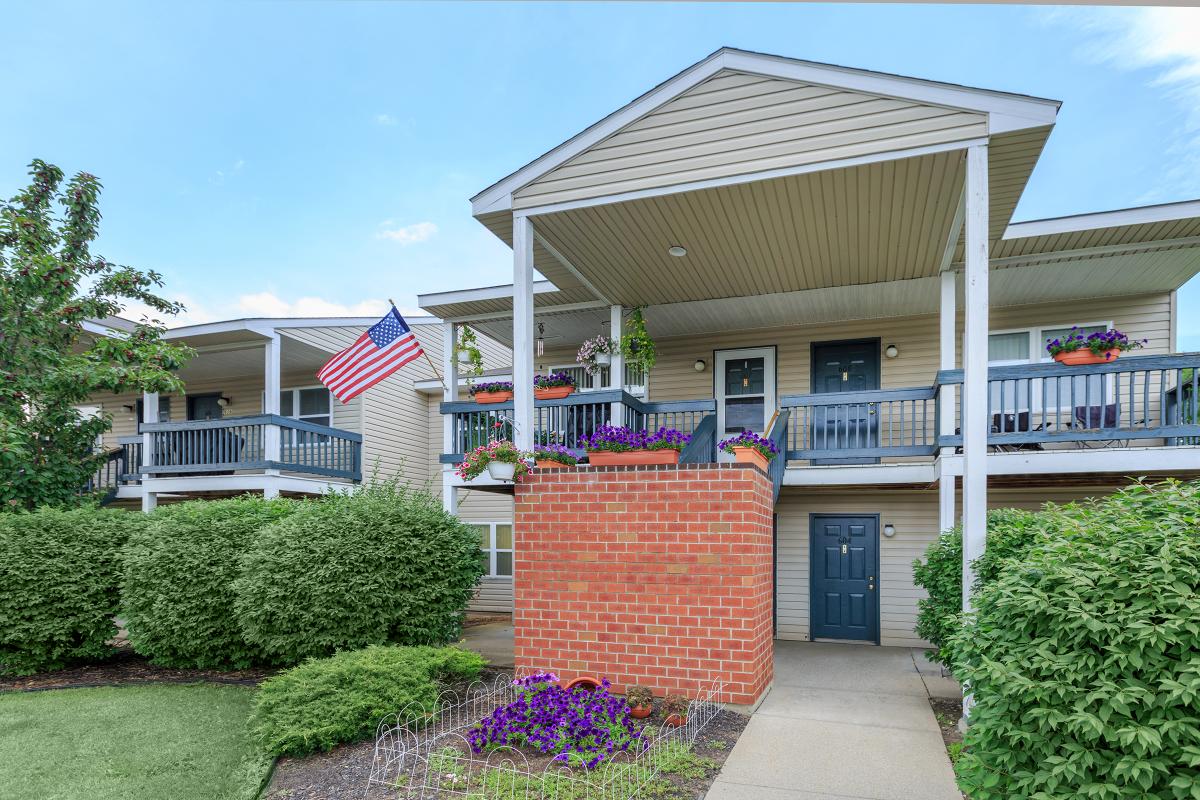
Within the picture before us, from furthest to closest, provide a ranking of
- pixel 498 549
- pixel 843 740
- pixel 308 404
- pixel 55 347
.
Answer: pixel 308 404, pixel 498 549, pixel 55 347, pixel 843 740

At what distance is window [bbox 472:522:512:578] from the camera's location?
13250mm

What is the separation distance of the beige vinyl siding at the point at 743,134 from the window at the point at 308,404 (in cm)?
884

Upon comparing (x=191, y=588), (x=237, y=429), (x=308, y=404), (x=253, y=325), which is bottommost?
(x=191, y=588)

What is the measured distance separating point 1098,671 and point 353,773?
4166 millimetres

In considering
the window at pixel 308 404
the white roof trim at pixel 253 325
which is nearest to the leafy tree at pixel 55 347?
the white roof trim at pixel 253 325

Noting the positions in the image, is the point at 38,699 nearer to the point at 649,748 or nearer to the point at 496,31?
the point at 649,748

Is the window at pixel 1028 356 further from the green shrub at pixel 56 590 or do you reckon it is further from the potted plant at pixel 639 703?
the green shrub at pixel 56 590

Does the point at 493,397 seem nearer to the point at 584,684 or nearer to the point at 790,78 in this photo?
the point at 584,684

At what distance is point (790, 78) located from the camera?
608cm

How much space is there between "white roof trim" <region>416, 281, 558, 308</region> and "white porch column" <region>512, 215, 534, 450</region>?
7.55 ft

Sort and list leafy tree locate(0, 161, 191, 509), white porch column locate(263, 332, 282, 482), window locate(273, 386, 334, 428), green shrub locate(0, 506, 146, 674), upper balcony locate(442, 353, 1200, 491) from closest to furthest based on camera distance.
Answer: upper balcony locate(442, 353, 1200, 491) → green shrub locate(0, 506, 146, 674) → leafy tree locate(0, 161, 191, 509) → white porch column locate(263, 332, 282, 482) → window locate(273, 386, 334, 428)

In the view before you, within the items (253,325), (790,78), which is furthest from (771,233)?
(253,325)

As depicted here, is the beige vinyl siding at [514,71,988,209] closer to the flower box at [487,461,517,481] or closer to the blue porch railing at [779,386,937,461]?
the flower box at [487,461,517,481]

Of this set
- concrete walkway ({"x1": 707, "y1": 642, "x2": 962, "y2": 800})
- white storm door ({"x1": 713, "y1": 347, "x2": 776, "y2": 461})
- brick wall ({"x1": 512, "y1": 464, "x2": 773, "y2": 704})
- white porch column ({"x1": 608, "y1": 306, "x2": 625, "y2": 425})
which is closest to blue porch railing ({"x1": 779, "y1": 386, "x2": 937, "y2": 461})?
white storm door ({"x1": 713, "y1": 347, "x2": 776, "y2": 461})
